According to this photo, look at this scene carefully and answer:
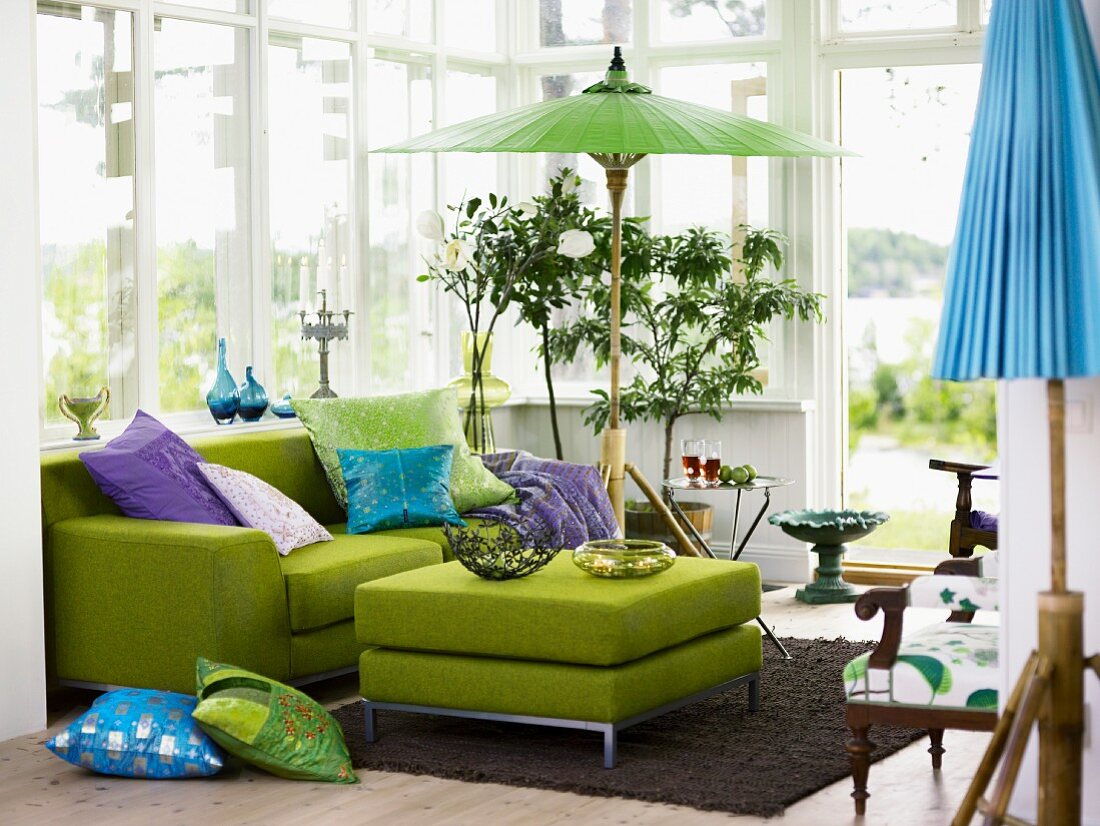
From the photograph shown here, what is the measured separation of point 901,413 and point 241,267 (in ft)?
10.1

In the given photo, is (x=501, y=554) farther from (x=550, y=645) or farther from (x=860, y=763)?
(x=860, y=763)

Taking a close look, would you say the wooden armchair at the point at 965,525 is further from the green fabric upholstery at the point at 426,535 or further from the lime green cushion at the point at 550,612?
the green fabric upholstery at the point at 426,535

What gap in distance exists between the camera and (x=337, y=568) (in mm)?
4797

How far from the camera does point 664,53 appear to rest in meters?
7.22

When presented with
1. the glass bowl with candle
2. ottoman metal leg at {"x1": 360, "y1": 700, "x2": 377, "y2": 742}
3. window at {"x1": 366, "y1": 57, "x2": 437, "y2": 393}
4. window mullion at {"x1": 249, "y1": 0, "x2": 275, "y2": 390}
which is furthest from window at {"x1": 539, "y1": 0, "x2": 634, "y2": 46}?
ottoman metal leg at {"x1": 360, "y1": 700, "x2": 377, "y2": 742}

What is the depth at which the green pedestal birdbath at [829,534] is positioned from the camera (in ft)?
20.4

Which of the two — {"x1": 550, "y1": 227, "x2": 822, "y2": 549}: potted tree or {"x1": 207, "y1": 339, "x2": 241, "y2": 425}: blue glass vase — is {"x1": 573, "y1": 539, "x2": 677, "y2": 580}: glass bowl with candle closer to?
{"x1": 207, "y1": 339, "x2": 241, "y2": 425}: blue glass vase

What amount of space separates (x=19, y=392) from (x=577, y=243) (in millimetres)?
2335

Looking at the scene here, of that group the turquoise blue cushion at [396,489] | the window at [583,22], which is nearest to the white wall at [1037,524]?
the turquoise blue cushion at [396,489]

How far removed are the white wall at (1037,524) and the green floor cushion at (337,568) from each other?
2.18 meters

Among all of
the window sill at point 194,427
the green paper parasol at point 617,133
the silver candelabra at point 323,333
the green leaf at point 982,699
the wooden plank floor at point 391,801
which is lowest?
the wooden plank floor at point 391,801

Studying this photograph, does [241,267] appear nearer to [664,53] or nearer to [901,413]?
[664,53]

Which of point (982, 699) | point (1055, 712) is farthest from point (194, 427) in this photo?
point (1055, 712)

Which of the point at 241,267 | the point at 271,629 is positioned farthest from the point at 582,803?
the point at 241,267
